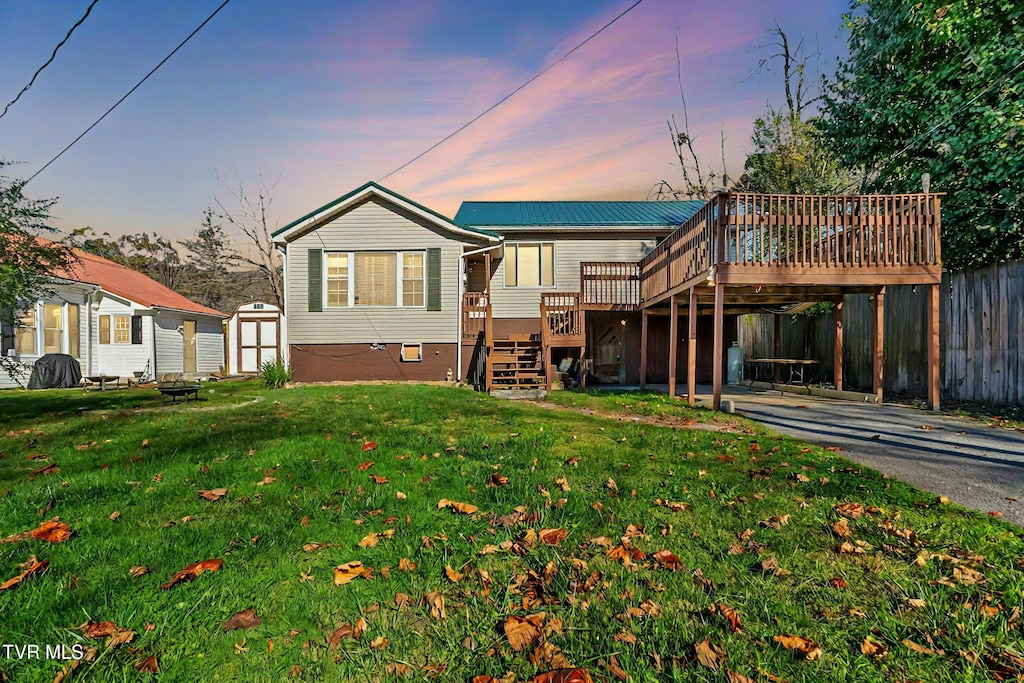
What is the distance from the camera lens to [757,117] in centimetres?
2370

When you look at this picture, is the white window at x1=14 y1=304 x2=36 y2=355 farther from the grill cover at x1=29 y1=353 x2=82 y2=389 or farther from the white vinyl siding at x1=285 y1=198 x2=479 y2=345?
the white vinyl siding at x1=285 y1=198 x2=479 y2=345

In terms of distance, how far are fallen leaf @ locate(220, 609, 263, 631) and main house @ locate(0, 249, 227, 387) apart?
52.9ft

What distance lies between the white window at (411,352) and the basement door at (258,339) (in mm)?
11043

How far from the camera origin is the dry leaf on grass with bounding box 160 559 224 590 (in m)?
2.33

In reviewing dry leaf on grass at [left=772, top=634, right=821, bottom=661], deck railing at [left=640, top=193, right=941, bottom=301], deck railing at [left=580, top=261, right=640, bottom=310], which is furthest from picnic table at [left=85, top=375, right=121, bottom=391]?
dry leaf on grass at [left=772, top=634, right=821, bottom=661]

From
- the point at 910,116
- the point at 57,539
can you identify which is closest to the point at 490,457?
the point at 57,539

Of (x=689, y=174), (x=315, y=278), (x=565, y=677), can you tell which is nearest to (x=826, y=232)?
(x=565, y=677)

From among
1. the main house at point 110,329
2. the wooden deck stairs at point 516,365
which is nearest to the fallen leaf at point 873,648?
the wooden deck stairs at point 516,365

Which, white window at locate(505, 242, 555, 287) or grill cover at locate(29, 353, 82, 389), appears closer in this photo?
grill cover at locate(29, 353, 82, 389)

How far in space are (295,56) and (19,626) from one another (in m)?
11.6

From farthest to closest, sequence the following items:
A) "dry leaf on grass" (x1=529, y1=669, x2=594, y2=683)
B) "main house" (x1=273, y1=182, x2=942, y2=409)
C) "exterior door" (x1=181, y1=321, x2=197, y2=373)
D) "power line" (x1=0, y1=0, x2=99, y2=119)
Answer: "exterior door" (x1=181, y1=321, x2=197, y2=373)
"main house" (x1=273, y1=182, x2=942, y2=409)
"power line" (x1=0, y1=0, x2=99, y2=119)
"dry leaf on grass" (x1=529, y1=669, x2=594, y2=683)

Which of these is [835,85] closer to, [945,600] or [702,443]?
[702,443]

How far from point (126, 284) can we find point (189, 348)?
127 inches

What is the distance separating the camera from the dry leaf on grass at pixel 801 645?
6.04ft
